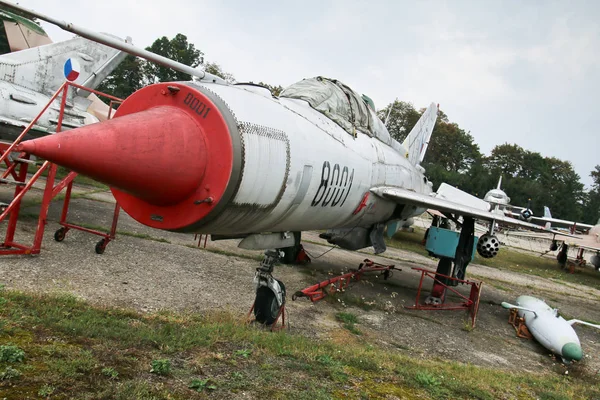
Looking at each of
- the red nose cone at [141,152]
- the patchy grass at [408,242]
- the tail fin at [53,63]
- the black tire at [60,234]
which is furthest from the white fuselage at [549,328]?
the tail fin at [53,63]

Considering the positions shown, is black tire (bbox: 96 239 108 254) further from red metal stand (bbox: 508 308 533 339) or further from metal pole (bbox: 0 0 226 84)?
red metal stand (bbox: 508 308 533 339)

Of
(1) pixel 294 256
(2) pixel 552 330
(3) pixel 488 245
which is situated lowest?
(1) pixel 294 256

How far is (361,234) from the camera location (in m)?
7.59

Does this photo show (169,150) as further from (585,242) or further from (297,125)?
(585,242)

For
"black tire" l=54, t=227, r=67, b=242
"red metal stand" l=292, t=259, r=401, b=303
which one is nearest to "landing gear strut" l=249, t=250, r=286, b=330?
"red metal stand" l=292, t=259, r=401, b=303

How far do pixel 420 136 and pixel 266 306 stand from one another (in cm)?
905

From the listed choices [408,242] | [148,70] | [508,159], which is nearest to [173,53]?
[148,70]

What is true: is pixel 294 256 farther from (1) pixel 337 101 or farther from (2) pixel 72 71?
(2) pixel 72 71

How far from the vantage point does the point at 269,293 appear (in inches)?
210

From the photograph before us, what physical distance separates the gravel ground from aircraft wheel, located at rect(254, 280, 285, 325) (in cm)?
63

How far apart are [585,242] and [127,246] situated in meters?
21.9

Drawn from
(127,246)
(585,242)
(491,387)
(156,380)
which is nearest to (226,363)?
(156,380)

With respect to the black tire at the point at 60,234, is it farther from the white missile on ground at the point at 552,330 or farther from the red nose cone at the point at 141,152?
the white missile on ground at the point at 552,330

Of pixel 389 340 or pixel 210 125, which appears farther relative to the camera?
pixel 389 340
